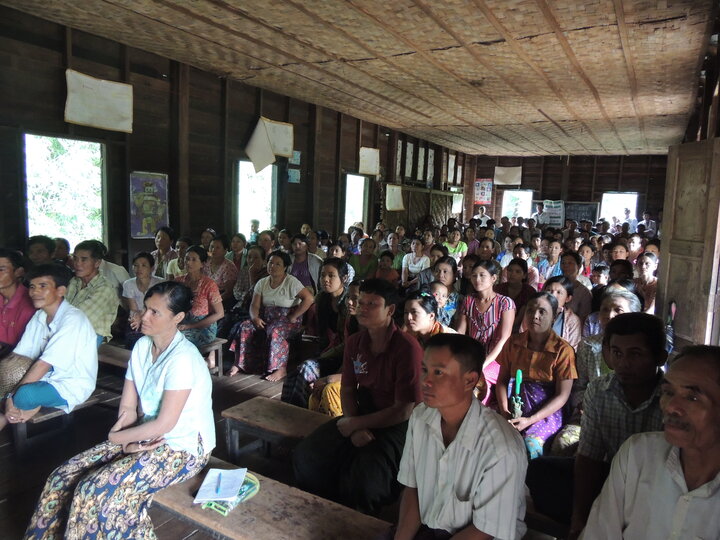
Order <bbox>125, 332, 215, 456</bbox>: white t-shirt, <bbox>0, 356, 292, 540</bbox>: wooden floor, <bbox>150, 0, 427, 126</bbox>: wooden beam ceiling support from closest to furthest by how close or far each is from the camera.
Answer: <bbox>125, 332, 215, 456</bbox>: white t-shirt
<bbox>0, 356, 292, 540</bbox>: wooden floor
<bbox>150, 0, 427, 126</bbox>: wooden beam ceiling support

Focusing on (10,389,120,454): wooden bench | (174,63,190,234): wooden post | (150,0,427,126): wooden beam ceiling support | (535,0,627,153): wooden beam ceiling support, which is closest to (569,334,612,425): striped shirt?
(535,0,627,153): wooden beam ceiling support

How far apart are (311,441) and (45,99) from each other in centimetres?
522

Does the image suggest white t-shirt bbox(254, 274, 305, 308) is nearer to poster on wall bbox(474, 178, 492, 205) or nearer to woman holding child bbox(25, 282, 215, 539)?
woman holding child bbox(25, 282, 215, 539)

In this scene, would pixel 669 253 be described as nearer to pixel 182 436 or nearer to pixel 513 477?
pixel 513 477

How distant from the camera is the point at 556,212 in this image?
17812 millimetres

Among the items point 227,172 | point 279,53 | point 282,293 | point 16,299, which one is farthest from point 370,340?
point 227,172

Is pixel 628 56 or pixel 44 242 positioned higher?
pixel 628 56

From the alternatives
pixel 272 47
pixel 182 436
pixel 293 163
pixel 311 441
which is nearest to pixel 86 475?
pixel 182 436

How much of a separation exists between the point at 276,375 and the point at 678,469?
13.1 feet

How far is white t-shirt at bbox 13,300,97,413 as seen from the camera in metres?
3.22

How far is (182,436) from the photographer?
2.50 m

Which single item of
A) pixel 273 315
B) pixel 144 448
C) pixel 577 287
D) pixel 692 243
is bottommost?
pixel 144 448

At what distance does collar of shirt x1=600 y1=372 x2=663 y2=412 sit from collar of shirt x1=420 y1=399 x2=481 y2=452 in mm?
737

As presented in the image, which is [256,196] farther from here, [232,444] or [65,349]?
[232,444]
